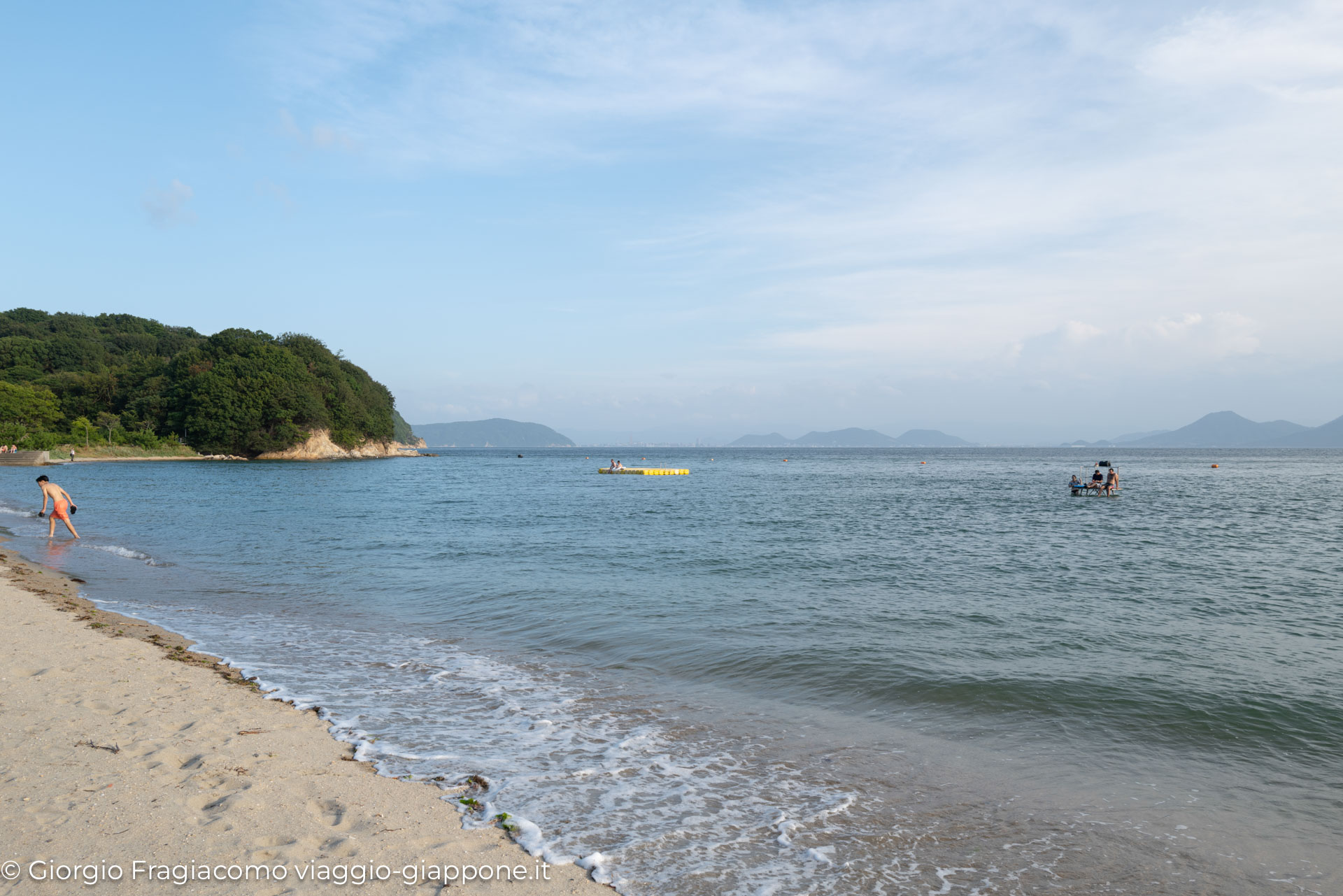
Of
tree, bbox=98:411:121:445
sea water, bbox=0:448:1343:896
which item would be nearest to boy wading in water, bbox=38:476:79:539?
sea water, bbox=0:448:1343:896

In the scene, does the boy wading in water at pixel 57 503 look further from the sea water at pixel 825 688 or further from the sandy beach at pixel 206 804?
the sandy beach at pixel 206 804

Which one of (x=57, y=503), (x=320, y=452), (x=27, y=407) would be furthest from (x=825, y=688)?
(x=320, y=452)

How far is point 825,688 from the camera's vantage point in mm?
9352

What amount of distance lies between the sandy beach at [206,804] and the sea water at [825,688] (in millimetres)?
387

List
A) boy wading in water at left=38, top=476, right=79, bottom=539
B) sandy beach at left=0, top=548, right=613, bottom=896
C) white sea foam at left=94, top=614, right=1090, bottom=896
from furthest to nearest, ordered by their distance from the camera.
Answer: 1. boy wading in water at left=38, top=476, right=79, bottom=539
2. white sea foam at left=94, top=614, right=1090, bottom=896
3. sandy beach at left=0, top=548, right=613, bottom=896

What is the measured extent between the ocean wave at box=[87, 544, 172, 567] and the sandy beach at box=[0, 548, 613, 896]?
12.7m

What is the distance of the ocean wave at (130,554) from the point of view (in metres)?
19.2

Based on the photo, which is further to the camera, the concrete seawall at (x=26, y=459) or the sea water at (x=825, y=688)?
the concrete seawall at (x=26, y=459)

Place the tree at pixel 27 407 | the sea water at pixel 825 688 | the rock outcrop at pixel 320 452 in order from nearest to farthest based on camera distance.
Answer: the sea water at pixel 825 688 → the tree at pixel 27 407 → the rock outcrop at pixel 320 452

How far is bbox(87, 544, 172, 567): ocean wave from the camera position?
62.9 feet

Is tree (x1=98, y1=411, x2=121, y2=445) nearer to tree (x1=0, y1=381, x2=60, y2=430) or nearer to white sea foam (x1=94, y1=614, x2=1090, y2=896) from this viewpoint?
tree (x1=0, y1=381, x2=60, y2=430)

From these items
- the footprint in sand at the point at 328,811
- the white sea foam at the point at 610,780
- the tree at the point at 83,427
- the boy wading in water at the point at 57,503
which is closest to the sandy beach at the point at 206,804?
the footprint in sand at the point at 328,811

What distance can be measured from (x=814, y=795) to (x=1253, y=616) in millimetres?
12588

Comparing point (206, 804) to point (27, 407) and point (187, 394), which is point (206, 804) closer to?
point (27, 407)
